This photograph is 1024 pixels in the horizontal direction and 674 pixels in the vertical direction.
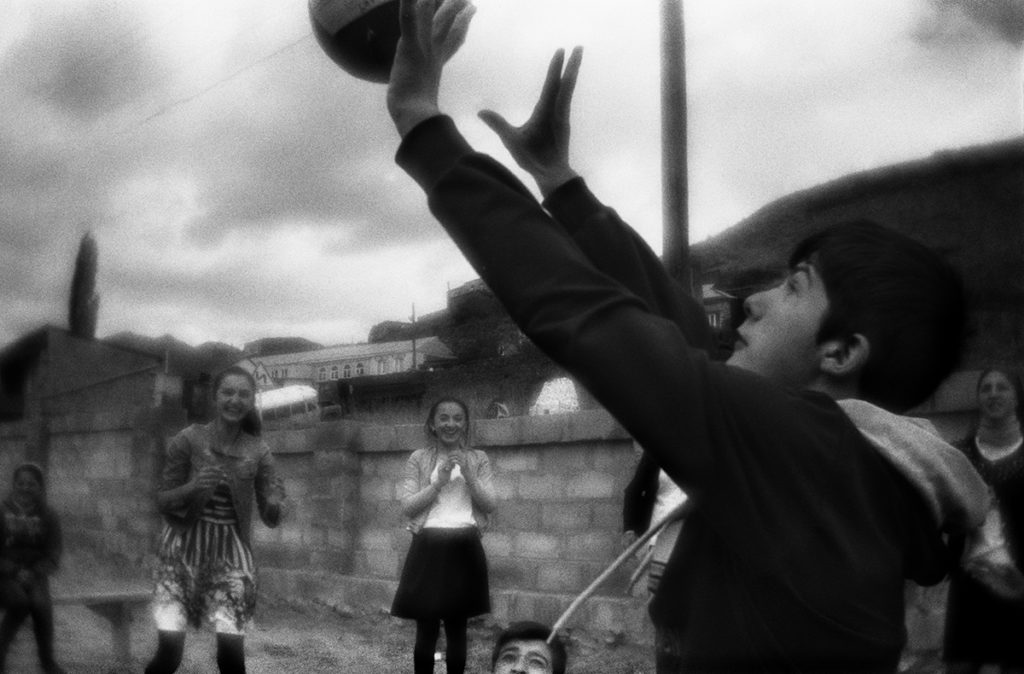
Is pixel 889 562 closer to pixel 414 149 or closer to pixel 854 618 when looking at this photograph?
pixel 854 618

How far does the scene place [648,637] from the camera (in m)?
5.73

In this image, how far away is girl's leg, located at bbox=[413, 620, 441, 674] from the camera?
15.6 feet

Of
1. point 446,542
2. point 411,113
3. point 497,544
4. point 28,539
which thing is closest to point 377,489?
point 497,544

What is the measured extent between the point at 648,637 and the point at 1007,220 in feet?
37.3

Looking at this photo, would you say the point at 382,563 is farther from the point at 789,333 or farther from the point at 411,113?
the point at 411,113

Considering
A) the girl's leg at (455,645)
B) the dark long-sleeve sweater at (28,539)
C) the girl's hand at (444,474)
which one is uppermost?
the girl's hand at (444,474)

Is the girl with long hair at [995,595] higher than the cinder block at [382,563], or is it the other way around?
the girl with long hair at [995,595]

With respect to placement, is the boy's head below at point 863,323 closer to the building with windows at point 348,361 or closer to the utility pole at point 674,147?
the utility pole at point 674,147

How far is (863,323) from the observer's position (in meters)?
0.98

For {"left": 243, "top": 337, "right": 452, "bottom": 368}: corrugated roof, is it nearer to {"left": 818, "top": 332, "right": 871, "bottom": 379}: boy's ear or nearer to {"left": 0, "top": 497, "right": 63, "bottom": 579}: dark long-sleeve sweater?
{"left": 0, "top": 497, "right": 63, "bottom": 579}: dark long-sleeve sweater

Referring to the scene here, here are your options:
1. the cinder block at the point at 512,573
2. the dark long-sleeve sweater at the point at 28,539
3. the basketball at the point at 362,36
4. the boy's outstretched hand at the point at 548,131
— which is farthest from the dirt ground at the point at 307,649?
the boy's outstretched hand at the point at 548,131

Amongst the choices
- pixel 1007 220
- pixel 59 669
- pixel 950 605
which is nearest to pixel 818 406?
pixel 950 605

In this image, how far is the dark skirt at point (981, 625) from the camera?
11.7ft

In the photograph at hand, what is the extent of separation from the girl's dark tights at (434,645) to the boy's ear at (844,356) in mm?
4017
